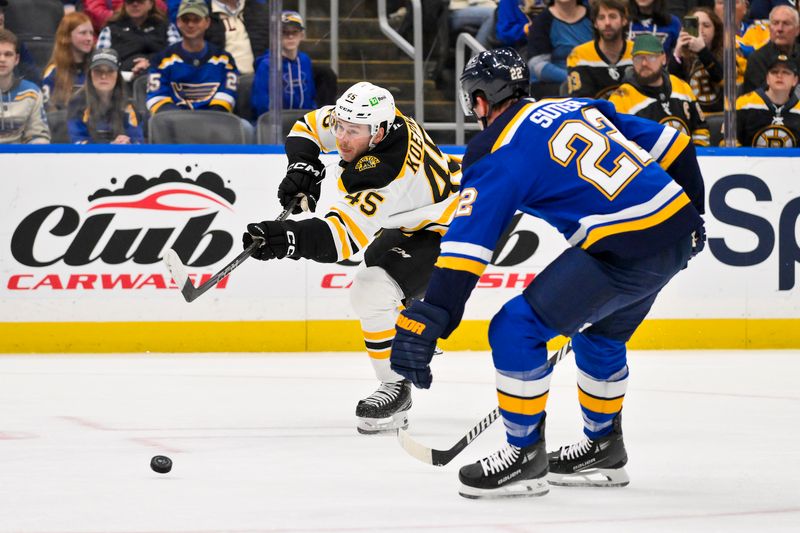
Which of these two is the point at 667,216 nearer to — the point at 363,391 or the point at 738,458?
the point at 738,458

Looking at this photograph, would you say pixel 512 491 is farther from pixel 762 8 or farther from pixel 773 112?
pixel 762 8

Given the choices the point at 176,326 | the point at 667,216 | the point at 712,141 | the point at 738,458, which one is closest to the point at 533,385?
the point at 667,216

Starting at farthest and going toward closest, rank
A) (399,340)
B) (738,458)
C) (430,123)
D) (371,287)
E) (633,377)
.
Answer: (430,123) → (633,377) → (371,287) → (738,458) → (399,340)

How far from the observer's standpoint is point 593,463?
3428 mm

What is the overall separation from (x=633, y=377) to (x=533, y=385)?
299 centimetres

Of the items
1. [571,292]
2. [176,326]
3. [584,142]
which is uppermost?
[584,142]

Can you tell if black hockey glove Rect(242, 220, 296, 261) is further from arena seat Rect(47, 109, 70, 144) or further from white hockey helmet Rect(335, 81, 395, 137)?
arena seat Rect(47, 109, 70, 144)

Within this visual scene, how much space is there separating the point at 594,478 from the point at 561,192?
82 centimetres

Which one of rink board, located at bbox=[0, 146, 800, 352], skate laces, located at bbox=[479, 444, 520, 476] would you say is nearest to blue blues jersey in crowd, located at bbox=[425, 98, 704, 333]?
skate laces, located at bbox=[479, 444, 520, 476]

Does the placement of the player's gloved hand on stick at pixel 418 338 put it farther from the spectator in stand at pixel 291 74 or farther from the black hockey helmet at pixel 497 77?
the spectator in stand at pixel 291 74

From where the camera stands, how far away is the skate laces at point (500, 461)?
317 cm

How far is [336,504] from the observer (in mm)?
3055

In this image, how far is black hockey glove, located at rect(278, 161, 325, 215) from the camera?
15.4ft

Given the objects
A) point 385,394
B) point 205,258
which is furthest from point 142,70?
point 385,394
